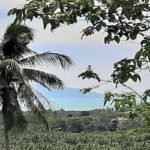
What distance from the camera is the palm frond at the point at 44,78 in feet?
55.2

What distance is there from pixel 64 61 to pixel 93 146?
235 ft

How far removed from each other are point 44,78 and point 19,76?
1.20 meters

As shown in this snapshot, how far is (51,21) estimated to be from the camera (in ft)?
9.05

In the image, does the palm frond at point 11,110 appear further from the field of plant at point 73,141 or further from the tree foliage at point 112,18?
the field of plant at point 73,141

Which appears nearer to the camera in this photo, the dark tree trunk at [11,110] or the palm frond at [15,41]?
the dark tree trunk at [11,110]

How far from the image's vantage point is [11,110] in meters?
16.0

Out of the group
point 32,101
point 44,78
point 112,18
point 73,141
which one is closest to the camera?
point 112,18

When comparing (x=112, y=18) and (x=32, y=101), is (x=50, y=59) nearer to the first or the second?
(x=32, y=101)

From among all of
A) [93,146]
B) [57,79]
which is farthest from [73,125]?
[57,79]

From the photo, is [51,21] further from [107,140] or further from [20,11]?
[107,140]

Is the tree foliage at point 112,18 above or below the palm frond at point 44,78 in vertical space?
below

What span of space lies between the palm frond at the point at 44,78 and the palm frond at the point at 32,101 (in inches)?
43.7

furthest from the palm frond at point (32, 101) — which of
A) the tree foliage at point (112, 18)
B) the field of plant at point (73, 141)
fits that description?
the field of plant at point (73, 141)

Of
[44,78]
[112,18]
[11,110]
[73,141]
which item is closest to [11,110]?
[11,110]
